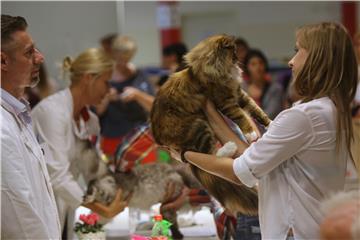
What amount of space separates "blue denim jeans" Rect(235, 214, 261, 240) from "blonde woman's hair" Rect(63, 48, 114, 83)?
1.16 metres

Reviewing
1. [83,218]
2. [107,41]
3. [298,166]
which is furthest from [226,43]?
[107,41]

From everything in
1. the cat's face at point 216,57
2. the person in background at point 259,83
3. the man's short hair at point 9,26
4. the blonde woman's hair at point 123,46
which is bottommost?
the person in background at point 259,83

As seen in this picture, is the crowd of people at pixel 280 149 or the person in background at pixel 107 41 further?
the person in background at pixel 107 41

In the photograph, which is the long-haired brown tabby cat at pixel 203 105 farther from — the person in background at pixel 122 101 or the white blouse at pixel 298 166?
the person in background at pixel 122 101

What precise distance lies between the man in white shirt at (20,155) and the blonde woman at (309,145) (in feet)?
2.16

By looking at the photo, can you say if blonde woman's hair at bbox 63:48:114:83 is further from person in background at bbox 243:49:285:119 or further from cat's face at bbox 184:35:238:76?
person in background at bbox 243:49:285:119

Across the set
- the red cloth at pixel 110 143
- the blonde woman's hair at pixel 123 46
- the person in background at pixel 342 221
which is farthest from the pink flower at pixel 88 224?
the blonde woman's hair at pixel 123 46

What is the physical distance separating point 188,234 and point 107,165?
634mm

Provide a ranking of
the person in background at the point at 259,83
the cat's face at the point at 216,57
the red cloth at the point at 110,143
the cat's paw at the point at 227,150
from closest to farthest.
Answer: the cat's paw at the point at 227,150
the cat's face at the point at 216,57
the red cloth at the point at 110,143
the person in background at the point at 259,83

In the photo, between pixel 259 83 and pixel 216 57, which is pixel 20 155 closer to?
pixel 216 57

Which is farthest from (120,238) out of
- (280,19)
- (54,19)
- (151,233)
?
(280,19)

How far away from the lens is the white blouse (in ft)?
5.63

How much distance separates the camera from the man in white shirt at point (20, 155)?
179cm

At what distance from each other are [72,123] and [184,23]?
11.7ft
